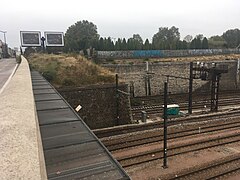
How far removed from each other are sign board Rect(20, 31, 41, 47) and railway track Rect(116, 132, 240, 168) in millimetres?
35095

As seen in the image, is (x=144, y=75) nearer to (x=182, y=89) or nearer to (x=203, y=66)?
(x=182, y=89)

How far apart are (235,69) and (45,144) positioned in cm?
3848

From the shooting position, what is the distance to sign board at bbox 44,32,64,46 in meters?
39.9

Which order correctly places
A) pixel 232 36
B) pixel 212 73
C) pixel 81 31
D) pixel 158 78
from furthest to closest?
pixel 232 36
pixel 81 31
pixel 158 78
pixel 212 73

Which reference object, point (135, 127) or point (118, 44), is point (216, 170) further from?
point (118, 44)

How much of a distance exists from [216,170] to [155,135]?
13.8 feet

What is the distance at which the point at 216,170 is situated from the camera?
8719mm

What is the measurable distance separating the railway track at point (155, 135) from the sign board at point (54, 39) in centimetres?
3202

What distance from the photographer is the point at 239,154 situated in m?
9.95

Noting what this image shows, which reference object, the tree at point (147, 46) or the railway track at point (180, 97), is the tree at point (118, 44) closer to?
the tree at point (147, 46)

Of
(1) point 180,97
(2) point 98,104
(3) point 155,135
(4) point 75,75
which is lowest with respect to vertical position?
(1) point 180,97

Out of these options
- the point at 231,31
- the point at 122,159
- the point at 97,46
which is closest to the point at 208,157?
the point at 122,159

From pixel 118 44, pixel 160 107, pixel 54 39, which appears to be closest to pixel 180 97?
pixel 160 107

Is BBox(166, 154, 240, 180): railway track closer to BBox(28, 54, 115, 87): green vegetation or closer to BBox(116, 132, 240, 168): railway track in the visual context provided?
BBox(116, 132, 240, 168): railway track
